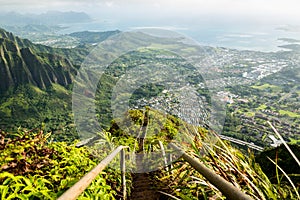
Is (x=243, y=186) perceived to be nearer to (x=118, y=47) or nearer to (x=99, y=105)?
(x=99, y=105)

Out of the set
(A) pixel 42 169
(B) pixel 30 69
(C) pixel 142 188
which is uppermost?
(A) pixel 42 169

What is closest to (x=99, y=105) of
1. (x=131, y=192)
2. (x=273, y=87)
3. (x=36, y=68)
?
(x=131, y=192)

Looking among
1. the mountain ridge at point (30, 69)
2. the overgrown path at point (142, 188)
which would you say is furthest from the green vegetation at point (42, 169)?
the mountain ridge at point (30, 69)

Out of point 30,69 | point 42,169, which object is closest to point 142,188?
point 42,169

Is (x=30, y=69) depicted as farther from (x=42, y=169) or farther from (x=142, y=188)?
(x=42, y=169)

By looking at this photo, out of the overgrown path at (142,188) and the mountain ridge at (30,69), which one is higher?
the overgrown path at (142,188)

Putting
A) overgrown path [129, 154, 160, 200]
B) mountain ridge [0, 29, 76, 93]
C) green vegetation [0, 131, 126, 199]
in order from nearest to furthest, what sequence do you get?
green vegetation [0, 131, 126, 199] < overgrown path [129, 154, 160, 200] < mountain ridge [0, 29, 76, 93]

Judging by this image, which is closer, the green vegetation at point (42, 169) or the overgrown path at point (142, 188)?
the green vegetation at point (42, 169)

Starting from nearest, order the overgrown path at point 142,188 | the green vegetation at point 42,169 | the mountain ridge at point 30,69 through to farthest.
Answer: the green vegetation at point 42,169
the overgrown path at point 142,188
the mountain ridge at point 30,69

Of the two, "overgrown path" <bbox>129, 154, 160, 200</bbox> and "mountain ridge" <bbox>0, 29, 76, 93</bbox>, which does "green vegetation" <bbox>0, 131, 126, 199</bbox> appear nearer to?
"overgrown path" <bbox>129, 154, 160, 200</bbox>

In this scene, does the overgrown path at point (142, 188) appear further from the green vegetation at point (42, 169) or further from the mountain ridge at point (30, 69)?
the mountain ridge at point (30, 69)

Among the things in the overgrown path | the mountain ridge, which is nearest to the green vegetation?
the overgrown path
